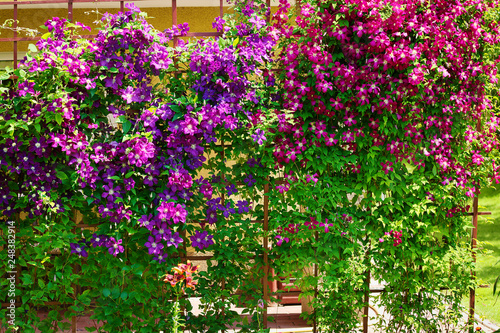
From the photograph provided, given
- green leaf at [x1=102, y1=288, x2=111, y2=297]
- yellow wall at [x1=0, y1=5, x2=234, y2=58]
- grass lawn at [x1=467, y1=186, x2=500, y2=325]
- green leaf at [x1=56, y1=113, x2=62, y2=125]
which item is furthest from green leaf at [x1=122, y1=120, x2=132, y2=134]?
grass lawn at [x1=467, y1=186, x2=500, y2=325]

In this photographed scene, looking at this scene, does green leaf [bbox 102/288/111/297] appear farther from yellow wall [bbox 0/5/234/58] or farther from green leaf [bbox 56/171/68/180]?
yellow wall [bbox 0/5/234/58]

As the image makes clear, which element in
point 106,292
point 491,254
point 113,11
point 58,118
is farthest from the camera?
point 113,11

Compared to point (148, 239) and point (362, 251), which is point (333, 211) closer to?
point (362, 251)

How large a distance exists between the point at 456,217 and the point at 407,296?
648mm

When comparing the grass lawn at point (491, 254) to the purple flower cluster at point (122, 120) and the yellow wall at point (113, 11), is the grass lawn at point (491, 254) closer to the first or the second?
the purple flower cluster at point (122, 120)

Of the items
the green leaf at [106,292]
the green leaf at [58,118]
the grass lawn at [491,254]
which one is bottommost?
the grass lawn at [491,254]

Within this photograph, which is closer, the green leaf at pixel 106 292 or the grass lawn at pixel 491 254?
the green leaf at pixel 106 292

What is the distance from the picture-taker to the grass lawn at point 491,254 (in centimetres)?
418

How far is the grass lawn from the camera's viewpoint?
418 centimetres

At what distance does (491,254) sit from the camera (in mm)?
4961

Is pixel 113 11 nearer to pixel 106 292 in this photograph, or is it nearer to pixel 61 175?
pixel 61 175

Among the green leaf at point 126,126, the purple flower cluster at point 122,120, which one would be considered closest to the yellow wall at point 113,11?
the purple flower cluster at point 122,120

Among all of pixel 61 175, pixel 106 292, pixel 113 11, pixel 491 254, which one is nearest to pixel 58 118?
pixel 61 175

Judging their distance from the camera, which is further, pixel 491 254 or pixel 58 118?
pixel 491 254
